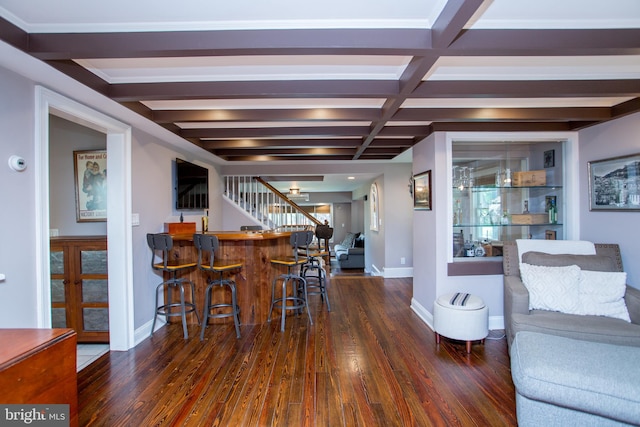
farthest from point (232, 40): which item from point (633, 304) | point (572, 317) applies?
point (633, 304)

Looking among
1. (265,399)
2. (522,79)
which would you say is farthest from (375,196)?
(265,399)

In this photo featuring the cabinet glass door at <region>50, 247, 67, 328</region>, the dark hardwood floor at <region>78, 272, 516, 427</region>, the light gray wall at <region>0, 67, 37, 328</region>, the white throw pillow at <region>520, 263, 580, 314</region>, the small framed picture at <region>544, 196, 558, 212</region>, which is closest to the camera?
the light gray wall at <region>0, 67, 37, 328</region>

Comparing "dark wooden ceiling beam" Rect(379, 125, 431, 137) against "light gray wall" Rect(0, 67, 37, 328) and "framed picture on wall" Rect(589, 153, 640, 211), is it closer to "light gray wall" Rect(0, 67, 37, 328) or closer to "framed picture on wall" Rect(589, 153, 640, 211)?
"framed picture on wall" Rect(589, 153, 640, 211)

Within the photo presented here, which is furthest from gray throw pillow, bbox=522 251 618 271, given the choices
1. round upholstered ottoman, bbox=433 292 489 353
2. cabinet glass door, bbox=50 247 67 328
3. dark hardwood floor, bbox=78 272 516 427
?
cabinet glass door, bbox=50 247 67 328

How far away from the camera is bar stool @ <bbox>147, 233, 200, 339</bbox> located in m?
3.16

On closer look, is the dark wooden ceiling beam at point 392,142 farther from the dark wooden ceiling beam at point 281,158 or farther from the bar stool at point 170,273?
the bar stool at point 170,273

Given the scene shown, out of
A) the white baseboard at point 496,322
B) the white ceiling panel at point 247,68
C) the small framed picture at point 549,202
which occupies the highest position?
the white ceiling panel at point 247,68

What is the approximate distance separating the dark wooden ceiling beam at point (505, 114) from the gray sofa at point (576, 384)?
2.09 m

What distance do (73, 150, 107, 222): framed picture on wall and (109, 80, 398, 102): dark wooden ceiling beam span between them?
4.32 feet

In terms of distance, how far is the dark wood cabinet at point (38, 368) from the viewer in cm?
117

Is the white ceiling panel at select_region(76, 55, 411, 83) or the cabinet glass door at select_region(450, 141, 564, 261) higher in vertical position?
the white ceiling panel at select_region(76, 55, 411, 83)

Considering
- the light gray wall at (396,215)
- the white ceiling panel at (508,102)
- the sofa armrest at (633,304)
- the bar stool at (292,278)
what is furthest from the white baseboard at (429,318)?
the white ceiling panel at (508,102)

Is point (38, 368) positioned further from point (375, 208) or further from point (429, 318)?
point (375, 208)

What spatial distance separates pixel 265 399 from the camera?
2174 millimetres
